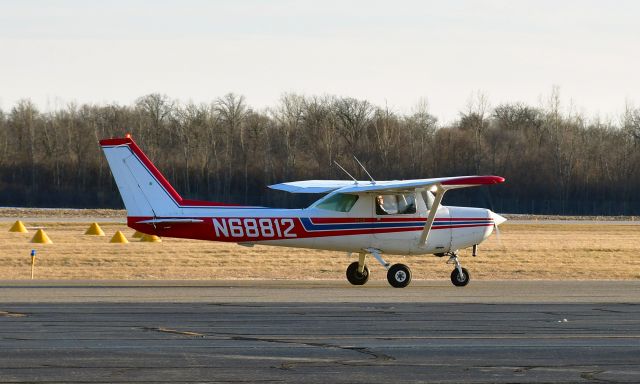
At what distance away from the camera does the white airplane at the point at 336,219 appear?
73.5 ft

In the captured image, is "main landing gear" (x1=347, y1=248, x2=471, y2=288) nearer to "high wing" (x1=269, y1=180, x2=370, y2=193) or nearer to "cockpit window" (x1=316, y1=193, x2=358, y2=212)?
"cockpit window" (x1=316, y1=193, x2=358, y2=212)

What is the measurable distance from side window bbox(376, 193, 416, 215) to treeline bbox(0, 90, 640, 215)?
176 ft

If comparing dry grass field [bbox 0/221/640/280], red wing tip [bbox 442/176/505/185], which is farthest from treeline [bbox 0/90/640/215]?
red wing tip [bbox 442/176/505/185]

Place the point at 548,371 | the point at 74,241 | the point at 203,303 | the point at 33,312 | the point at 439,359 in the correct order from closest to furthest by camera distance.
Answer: the point at 548,371, the point at 439,359, the point at 33,312, the point at 203,303, the point at 74,241

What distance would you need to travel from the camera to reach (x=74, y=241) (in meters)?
39.5

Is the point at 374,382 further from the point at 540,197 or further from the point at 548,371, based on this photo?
the point at 540,197

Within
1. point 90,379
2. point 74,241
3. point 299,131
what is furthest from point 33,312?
point 299,131

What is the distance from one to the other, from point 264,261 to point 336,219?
26.2ft

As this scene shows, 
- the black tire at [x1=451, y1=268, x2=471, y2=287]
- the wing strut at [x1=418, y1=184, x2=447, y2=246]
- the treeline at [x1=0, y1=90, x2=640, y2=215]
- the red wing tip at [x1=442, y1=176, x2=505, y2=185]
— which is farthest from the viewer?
the treeline at [x1=0, y1=90, x2=640, y2=215]

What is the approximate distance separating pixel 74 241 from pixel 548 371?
30.2 metres

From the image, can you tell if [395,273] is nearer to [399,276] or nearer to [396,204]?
[399,276]

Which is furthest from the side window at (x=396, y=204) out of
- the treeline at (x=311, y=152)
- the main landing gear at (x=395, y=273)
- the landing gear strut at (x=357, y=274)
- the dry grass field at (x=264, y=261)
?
the treeline at (x=311, y=152)

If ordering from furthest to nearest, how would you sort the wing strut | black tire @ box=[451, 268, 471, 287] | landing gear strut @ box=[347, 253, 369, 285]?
landing gear strut @ box=[347, 253, 369, 285] → black tire @ box=[451, 268, 471, 287] → the wing strut

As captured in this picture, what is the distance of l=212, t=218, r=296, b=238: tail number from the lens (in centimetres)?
2242
